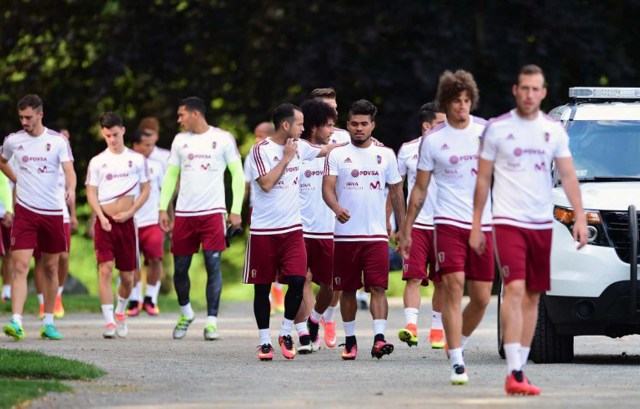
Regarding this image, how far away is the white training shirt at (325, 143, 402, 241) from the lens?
50.1ft

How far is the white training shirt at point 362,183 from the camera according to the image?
1527 cm

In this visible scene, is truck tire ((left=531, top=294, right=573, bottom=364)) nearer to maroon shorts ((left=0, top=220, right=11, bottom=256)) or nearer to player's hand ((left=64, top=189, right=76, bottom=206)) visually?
player's hand ((left=64, top=189, right=76, bottom=206))

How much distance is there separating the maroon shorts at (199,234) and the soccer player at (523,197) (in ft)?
21.3

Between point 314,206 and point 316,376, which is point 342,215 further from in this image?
point 316,376

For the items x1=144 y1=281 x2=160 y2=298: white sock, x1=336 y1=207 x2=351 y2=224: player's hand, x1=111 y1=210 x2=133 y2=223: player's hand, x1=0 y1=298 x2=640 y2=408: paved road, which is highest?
x1=111 y1=210 x2=133 y2=223: player's hand

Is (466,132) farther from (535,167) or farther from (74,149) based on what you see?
(74,149)

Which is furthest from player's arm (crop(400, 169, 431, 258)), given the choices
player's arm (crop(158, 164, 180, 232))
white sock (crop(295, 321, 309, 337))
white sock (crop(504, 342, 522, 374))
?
player's arm (crop(158, 164, 180, 232))

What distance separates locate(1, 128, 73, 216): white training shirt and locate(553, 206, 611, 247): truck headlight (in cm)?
612

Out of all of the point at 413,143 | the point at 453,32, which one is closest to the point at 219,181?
the point at 413,143

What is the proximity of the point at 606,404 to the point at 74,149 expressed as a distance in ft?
66.8

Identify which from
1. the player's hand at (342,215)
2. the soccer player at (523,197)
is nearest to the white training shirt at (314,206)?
the player's hand at (342,215)

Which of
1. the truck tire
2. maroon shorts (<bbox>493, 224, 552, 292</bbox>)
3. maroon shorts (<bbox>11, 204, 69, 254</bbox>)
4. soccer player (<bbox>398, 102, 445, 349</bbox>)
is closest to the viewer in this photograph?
maroon shorts (<bbox>493, 224, 552, 292</bbox>)

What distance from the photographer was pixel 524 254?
11.8 metres

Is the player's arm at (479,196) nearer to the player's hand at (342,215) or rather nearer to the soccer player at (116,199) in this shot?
the player's hand at (342,215)
